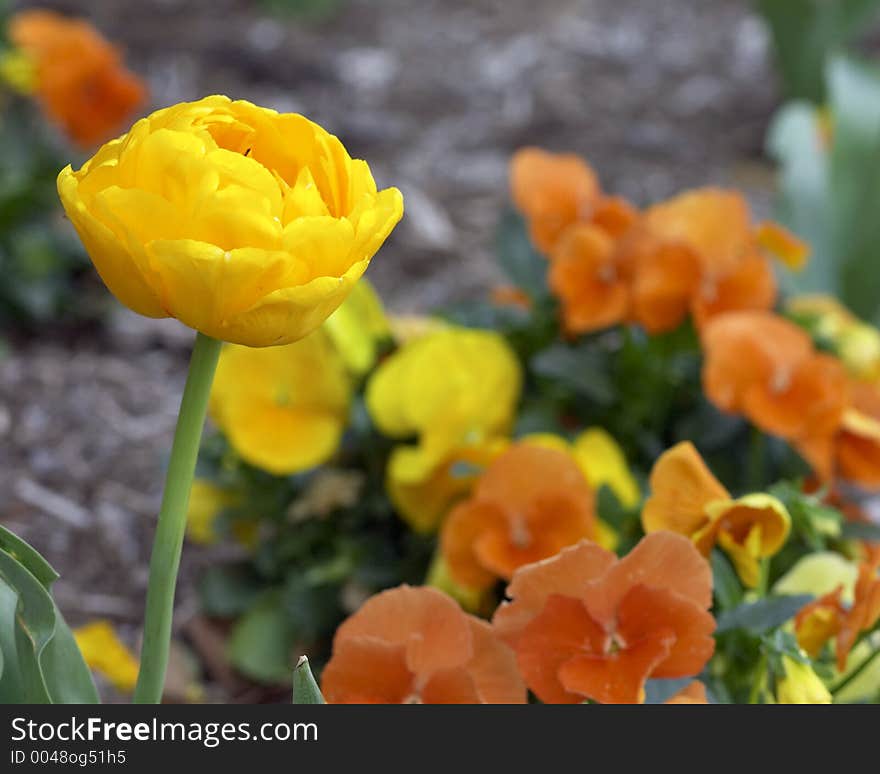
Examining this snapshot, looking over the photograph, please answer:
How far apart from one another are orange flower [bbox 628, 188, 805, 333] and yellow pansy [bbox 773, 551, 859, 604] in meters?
0.35

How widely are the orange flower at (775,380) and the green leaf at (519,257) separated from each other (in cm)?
30

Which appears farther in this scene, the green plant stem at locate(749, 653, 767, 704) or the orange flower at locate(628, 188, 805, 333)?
the orange flower at locate(628, 188, 805, 333)

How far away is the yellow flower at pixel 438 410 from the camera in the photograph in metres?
1.29

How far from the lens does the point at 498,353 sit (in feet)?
4.57

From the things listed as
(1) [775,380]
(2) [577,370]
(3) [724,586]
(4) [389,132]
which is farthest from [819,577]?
(4) [389,132]

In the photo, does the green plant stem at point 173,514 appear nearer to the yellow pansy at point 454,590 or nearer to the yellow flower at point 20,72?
the yellow pansy at point 454,590

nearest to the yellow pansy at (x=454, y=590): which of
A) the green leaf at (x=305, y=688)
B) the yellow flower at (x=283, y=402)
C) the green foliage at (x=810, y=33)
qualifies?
the yellow flower at (x=283, y=402)

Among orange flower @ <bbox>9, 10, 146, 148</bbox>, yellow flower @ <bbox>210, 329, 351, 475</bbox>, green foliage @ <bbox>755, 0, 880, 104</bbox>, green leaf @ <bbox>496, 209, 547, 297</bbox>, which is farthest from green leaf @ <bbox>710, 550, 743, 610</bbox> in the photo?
A: green foliage @ <bbox>755, 0, 880, 104</bbox>

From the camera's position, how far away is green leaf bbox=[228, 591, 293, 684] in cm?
145

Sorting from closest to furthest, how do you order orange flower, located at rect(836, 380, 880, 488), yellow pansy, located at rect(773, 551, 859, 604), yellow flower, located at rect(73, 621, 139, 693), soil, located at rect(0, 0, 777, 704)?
yellow pansy, located at rect(773, 551, 859, 604) < yellow flower, located at rect(73, 621, 139, 693) < orange flower, located at rect(836, 380, 880, 488) < soil, located at rect(0, 0, 777, 704)

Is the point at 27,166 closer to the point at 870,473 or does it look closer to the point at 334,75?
the point at 334,75

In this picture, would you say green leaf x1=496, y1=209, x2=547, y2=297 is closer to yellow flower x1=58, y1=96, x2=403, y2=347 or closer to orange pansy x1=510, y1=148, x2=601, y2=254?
orange pansy x1=510, y1=148, x2=601, y2=254

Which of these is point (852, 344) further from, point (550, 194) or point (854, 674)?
point (854, 674)

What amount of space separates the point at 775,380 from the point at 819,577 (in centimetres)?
28
